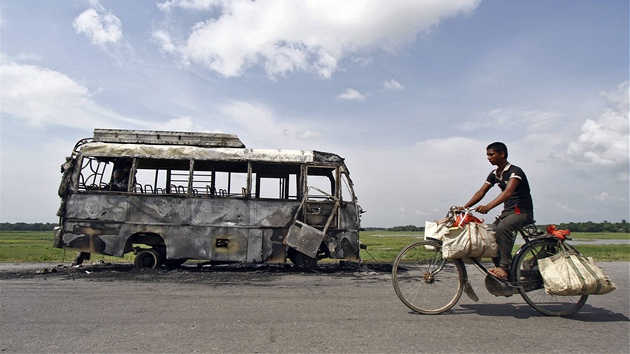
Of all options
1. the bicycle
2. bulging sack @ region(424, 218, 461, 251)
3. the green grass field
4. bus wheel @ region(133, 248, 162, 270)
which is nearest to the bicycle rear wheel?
the bicycle

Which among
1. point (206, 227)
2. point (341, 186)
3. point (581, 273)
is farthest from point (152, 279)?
point (581, 273)

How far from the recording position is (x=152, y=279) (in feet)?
24.3

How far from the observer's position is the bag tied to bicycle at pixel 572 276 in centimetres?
423

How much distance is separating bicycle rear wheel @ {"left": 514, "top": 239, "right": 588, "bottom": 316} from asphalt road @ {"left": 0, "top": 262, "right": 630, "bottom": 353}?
16cm

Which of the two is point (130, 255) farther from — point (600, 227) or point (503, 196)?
point (600, 227)

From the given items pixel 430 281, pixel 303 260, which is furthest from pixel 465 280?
pixel 303 260

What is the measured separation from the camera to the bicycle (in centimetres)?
464

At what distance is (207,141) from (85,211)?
3.04 meters

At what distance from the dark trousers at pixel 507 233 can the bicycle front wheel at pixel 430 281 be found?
502 millimetres

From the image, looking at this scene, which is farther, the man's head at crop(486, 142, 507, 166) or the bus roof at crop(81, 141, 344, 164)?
the bus roof at crop(81, 141, 344, 164)

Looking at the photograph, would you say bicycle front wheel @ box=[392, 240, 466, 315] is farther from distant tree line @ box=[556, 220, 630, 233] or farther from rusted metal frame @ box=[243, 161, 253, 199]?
distant tree line @ box=[556, 220, 630, 233]

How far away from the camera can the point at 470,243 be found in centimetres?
449

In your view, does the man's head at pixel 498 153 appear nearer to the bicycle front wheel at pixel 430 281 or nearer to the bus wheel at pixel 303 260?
the bicycle front wheel at pixel 430 281

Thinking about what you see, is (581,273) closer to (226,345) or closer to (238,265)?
(226,345)
